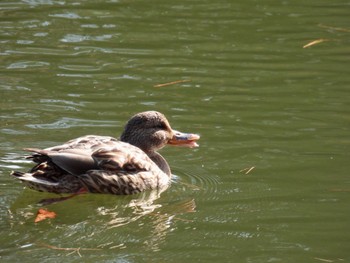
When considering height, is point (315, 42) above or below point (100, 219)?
above

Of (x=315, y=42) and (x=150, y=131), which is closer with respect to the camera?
(x=150, y=131)

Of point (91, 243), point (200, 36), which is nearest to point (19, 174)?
point (91, 243)

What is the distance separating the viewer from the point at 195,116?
11516 mm

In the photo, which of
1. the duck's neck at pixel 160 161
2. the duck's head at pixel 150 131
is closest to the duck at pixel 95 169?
the duck's neck at pixel 160 161

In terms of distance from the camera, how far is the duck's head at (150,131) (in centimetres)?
1047

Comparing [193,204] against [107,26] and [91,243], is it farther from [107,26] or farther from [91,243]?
[107,26]

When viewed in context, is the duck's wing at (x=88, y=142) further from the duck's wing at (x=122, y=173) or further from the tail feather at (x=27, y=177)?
the tail feather at (x=27, y=177)

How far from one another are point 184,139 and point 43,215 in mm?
2047

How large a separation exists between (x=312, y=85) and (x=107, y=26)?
3.64 metres

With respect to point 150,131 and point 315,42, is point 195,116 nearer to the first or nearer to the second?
point 150,131

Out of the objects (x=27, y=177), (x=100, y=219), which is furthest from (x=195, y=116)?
(x=100, y=219)

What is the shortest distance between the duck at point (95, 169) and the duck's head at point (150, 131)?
0.24 m

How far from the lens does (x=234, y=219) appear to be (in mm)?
8852

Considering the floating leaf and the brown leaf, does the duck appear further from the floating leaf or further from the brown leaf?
the floating leaf
